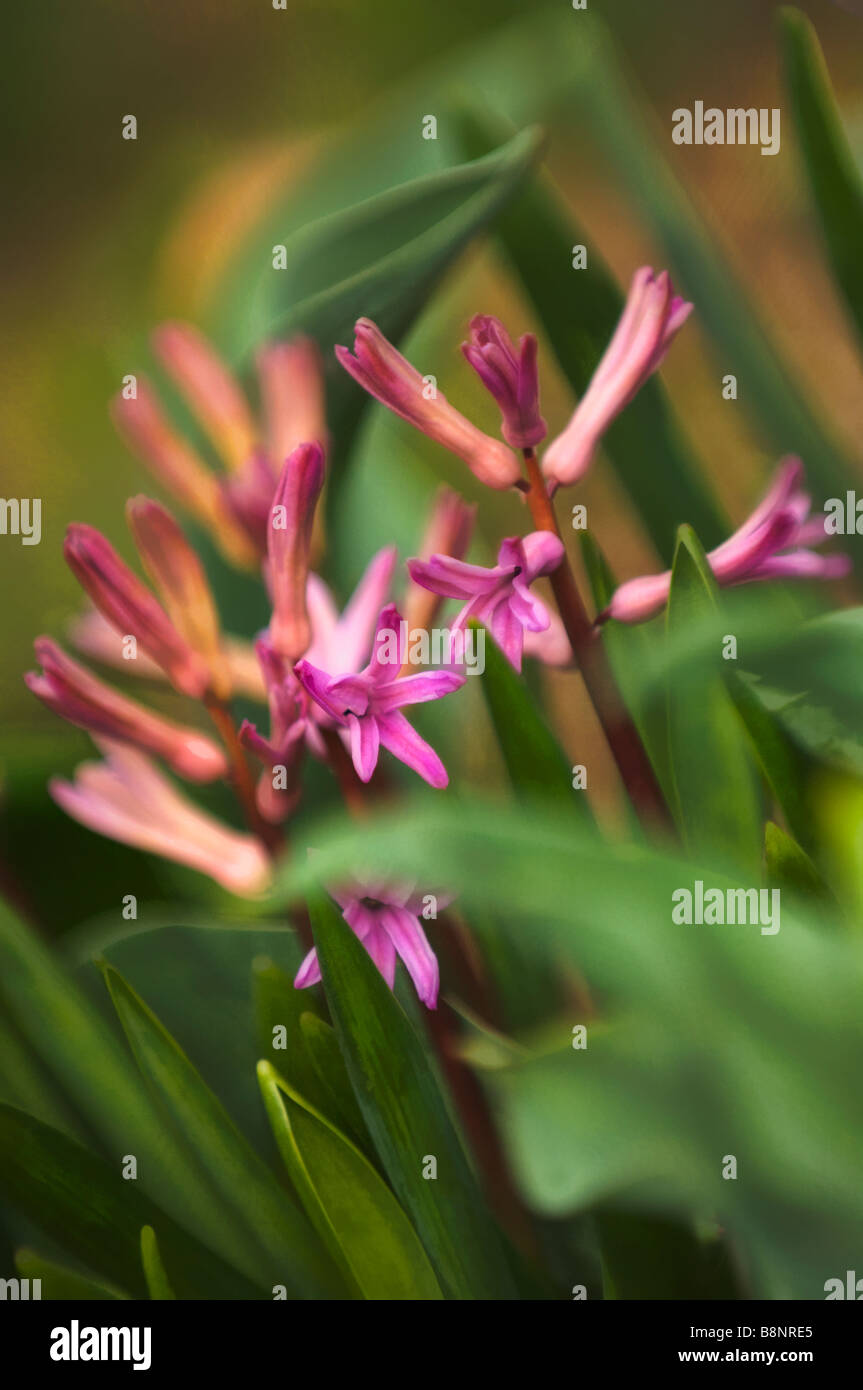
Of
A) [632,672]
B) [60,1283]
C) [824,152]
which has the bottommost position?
[60,1283]

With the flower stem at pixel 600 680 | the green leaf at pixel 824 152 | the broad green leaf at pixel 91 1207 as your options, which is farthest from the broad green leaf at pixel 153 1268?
the green leaf at pixel 824 152

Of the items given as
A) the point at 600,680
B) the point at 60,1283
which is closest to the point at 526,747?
the point at 600,680

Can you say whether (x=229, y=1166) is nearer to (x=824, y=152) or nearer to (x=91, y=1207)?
(x=91, y=1207)

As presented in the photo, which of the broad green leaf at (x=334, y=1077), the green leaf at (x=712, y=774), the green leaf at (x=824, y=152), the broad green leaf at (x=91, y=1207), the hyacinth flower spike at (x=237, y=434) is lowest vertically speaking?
the broad green leaf at (x=91, y=1207)

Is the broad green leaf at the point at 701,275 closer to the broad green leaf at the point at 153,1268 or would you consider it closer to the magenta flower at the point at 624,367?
the magenta flower at the point at 624,367

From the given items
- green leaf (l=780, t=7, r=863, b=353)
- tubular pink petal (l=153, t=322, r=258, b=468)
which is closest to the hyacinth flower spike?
tubular pink petal (l=153, t=322, r=258, b=468)

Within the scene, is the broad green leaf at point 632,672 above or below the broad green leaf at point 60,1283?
above

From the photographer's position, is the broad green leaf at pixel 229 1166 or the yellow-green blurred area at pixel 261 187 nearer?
the broad green leaf at pixel 229 1166

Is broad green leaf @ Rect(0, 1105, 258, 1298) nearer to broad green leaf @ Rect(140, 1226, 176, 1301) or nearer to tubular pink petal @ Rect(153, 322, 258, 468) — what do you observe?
broad green leaf @ Rect(140, 1226, 176, 1301)
